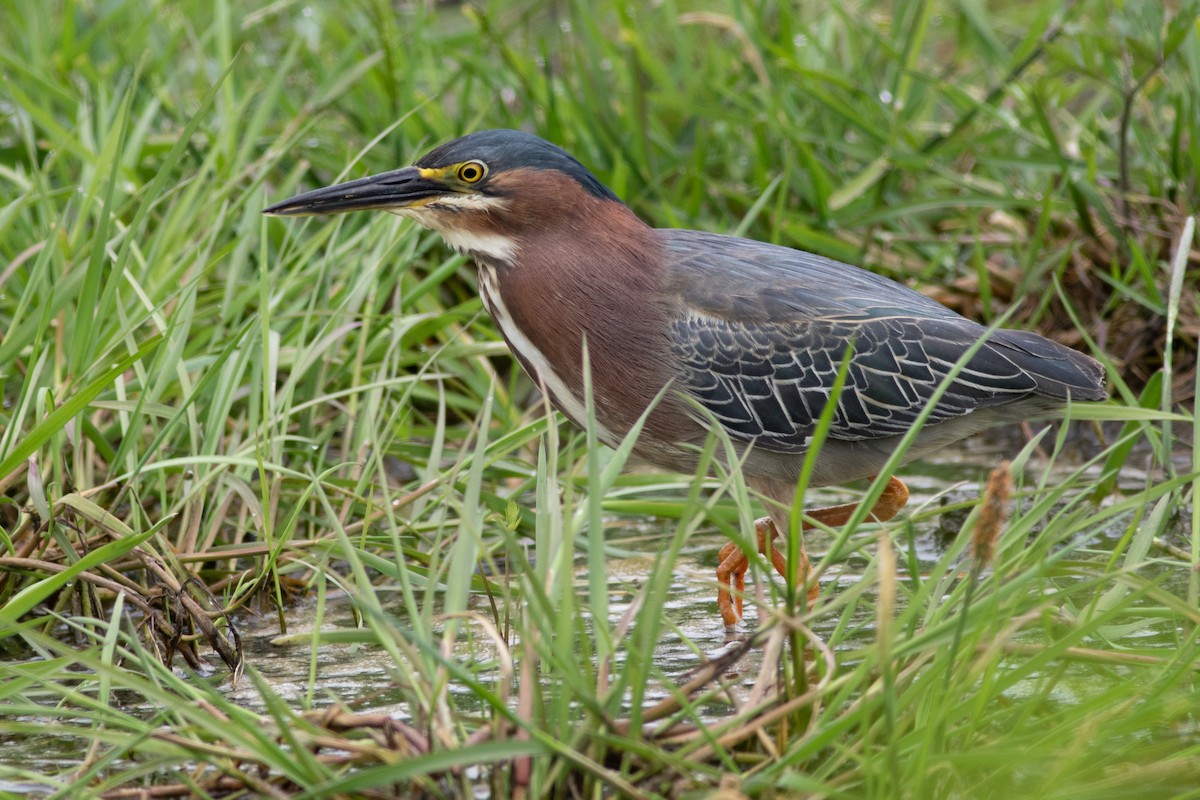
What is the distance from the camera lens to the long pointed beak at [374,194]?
14.2 feet

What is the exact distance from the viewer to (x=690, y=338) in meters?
4.34

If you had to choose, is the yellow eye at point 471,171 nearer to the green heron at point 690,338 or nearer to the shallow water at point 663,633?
the green heron at point 690,338

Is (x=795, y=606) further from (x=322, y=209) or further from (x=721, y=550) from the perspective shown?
(x=322, y=209)

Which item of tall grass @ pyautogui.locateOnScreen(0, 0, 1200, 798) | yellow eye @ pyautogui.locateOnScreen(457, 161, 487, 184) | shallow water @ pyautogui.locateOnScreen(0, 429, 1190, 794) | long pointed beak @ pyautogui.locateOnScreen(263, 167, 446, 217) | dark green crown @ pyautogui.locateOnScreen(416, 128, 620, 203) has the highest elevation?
dark green crown @ pyautogui.locateOnScreen(416, 128, 620, 203)

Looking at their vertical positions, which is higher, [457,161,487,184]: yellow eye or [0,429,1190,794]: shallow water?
[457,161,487,184]: yellow eye

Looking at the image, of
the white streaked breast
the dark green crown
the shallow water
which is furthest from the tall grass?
the dark green crown

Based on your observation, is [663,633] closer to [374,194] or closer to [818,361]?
[818,361]

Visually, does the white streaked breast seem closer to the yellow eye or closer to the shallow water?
the yellow eye

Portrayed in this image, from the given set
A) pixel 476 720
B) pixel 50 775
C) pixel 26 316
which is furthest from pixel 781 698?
pixel 26 316

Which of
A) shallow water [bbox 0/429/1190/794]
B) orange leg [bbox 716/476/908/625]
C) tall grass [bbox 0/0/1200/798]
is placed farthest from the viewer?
orange leg [bbox 716/476/908/625]

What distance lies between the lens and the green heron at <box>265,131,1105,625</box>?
4.32 meters

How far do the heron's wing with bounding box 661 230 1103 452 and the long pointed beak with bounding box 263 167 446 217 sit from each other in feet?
2.63

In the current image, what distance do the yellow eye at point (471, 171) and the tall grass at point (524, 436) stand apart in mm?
396

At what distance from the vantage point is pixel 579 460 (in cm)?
491
